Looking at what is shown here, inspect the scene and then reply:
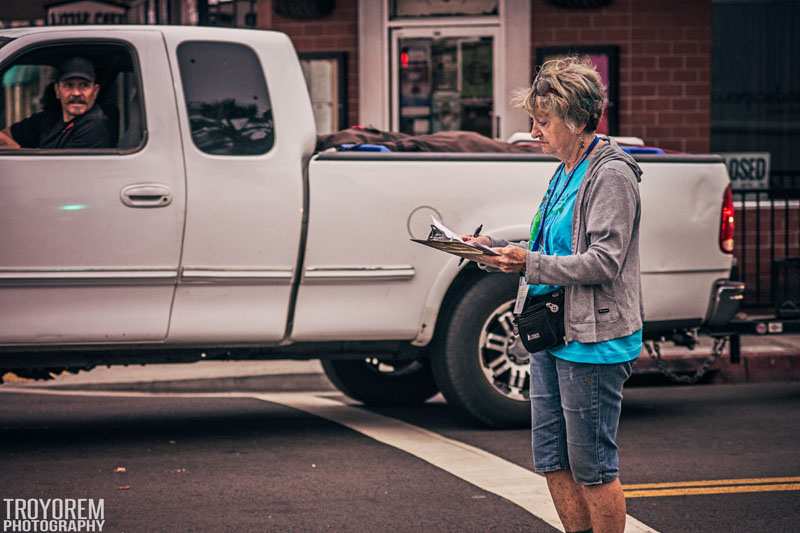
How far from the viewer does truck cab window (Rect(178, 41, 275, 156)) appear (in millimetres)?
7078

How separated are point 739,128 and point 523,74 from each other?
220 cm

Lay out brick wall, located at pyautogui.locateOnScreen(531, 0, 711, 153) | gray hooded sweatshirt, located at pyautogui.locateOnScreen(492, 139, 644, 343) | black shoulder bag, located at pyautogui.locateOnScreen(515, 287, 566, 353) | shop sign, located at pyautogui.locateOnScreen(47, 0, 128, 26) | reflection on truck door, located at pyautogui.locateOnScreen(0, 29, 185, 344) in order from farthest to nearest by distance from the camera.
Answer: shop sign, located at pyautogui.locateOnScreen(47, 0, 128, 26) < brick wall, located at pyautogui.locateOnScreen(531, 0, 711, 153) < reflection on truck door, located at pyautogui.locateOnScreen(0, 29, 185, 344) < black shoulder bag, located at pyautogui.locateOnScreen(515, 287, 566, 353) < gray hooded sweatshirt, located at pyautogui.locateOnScreen(492, 139, 644, 343)

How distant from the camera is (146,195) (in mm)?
6887

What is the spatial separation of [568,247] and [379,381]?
14.4ft

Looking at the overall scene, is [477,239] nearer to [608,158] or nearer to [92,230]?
[608,158]

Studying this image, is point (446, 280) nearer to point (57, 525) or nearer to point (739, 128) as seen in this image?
point (57, 525)

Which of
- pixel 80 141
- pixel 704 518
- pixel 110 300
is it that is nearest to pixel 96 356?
pixel 110 300

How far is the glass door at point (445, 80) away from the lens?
13.3 metres

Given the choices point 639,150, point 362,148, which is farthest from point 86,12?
point 639,150

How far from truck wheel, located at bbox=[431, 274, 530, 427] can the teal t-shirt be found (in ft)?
9.61

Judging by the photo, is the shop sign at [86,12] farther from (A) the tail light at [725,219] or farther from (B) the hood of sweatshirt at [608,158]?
(B) the hood of sweatshirt at [608,158]

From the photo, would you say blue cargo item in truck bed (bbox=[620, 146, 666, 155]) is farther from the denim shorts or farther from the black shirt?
the denim shorts

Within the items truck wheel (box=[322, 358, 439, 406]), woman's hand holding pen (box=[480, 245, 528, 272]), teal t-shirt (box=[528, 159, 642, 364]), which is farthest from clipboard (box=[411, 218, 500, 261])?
truck wheel (box=[322, 358, 439, 406])

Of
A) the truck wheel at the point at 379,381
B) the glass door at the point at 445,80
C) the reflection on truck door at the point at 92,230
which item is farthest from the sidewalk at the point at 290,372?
the glass door at the point at 445,80
